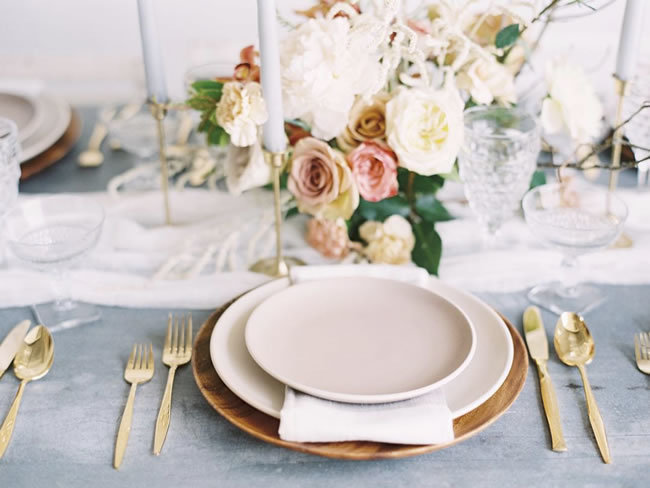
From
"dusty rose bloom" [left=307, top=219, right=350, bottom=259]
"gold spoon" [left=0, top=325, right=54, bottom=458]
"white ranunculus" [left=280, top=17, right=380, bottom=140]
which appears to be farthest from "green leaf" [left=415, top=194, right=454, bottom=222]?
"gold spoon" [left=0, top=325, right=54, bottom=458]

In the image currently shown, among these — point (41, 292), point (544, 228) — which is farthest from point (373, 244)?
point (41, 292)

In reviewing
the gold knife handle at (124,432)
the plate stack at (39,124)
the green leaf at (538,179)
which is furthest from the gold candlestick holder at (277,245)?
the plate stack at (39,124)

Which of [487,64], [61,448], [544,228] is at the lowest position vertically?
[61,448]

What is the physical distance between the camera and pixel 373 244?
1131mm

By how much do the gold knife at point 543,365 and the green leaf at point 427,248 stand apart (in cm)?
17

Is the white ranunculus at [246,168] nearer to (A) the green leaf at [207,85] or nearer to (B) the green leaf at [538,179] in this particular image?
(A) the green leaf at [207,85]

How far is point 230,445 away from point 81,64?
5.10 feet

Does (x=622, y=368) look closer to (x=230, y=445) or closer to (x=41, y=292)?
(x=230, y=445)

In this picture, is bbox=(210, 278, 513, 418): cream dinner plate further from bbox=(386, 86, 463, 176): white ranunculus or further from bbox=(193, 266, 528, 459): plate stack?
bbox=(386, 86, 463, 176): white ranunculus

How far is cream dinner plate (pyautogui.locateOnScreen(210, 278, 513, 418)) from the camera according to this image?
802 mm

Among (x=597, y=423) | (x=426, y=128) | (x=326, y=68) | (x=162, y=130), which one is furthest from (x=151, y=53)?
(x=597, y=423)

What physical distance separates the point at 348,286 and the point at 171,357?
249mm

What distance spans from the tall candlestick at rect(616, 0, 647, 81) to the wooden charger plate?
0.53 m

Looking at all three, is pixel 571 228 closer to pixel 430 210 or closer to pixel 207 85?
pixel 430 210
